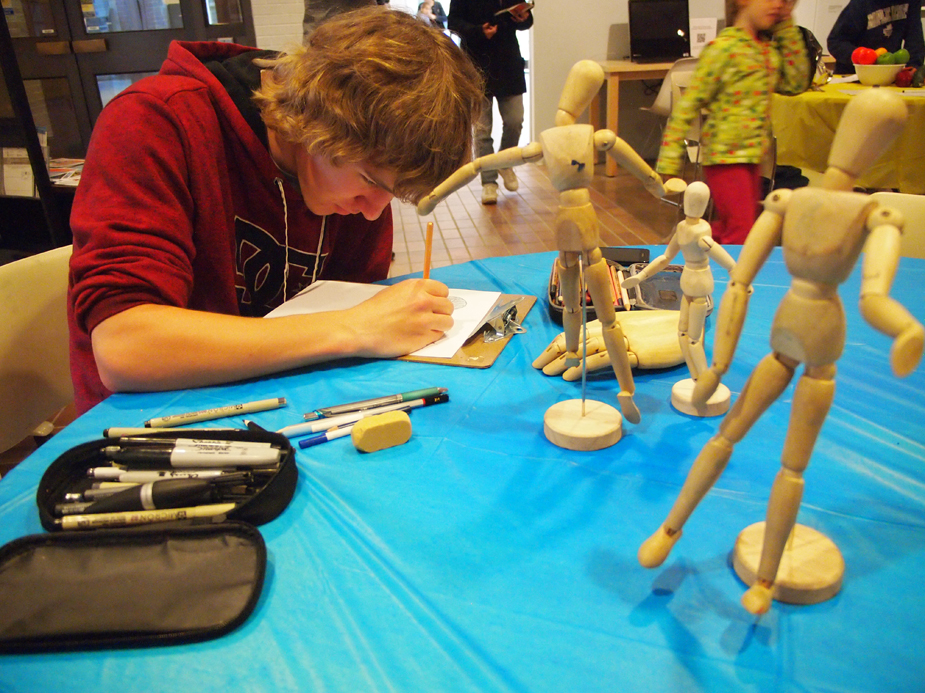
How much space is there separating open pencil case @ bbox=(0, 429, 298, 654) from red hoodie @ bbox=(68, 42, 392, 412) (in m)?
0.33

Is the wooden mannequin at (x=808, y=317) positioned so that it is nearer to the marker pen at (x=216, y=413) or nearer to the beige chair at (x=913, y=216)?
the marker pen at (x=216, y=413)

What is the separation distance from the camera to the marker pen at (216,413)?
794 millimetres

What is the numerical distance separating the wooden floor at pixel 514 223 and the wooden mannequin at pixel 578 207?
7.32 feet

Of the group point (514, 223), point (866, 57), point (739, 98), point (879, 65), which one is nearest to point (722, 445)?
point (739, 98)

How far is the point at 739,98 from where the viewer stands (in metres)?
1.68

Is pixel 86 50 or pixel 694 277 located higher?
pixel 86 50

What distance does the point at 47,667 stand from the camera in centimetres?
50

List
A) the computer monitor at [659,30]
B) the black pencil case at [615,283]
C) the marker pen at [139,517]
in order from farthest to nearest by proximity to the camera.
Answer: the computer monitor at [659,30], the black pencil case at [615,283], the marker pen at [139,517]

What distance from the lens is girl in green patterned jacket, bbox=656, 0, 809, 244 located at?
1.67 meters

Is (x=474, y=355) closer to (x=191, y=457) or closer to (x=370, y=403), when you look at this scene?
(x=370, y=403)

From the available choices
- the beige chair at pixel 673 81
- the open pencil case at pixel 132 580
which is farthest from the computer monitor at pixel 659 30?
the open pencil case at pixel 132 580

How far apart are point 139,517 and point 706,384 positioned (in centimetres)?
57

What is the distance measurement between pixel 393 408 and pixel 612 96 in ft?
13.3

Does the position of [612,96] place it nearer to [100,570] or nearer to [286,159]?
[286,159]
